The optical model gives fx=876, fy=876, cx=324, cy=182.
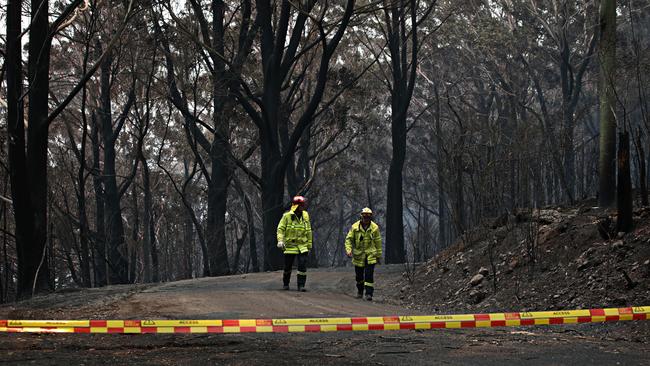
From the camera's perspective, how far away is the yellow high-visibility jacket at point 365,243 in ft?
44.0

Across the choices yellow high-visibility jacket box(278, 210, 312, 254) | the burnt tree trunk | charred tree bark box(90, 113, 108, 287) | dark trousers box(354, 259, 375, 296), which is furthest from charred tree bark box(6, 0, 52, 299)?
charred tree bark box(90, 113, 108, 287)

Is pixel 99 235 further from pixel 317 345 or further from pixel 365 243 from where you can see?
pixel 317 345

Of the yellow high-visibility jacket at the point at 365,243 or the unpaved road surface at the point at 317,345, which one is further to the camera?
the yellow high-visibility jacket at the point at 365,243

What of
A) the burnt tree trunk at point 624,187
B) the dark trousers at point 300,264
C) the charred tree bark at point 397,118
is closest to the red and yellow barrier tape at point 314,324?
the burnt tree trunk at point 624,187

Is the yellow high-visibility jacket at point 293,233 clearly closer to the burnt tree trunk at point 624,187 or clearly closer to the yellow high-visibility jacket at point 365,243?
the yellow high-visibility jacket at point 365,243

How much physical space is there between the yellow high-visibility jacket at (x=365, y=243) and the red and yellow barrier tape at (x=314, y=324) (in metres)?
4.19

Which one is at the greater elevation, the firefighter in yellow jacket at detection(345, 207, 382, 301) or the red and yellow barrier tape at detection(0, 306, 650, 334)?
the firefighter in yellow jacket at detection(345, 207, 382, 301)

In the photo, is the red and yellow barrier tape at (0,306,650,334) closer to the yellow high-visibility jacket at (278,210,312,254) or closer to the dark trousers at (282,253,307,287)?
the yellow high-visibility jacket at (278,210,312,254)

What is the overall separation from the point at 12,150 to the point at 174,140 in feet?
89.5

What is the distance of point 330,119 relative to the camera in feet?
113

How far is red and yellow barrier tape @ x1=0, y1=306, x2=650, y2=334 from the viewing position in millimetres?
8664

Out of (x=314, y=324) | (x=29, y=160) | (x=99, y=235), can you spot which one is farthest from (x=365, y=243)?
(x=99, y=235)

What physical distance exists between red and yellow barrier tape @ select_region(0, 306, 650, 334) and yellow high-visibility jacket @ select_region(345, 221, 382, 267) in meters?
4.19

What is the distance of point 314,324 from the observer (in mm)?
9047
